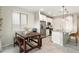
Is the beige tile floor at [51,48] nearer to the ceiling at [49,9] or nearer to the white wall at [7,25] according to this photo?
the white wall at [7,25]

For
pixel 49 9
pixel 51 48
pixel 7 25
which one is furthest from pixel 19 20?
pixel 51 48

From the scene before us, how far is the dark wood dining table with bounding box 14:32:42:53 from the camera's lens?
149cm

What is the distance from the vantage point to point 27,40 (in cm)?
150

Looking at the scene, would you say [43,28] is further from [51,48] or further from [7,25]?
[7,25]

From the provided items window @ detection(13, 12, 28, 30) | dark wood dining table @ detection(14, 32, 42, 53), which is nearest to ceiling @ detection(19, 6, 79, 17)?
window @ detection(13, 12, 28, 30)

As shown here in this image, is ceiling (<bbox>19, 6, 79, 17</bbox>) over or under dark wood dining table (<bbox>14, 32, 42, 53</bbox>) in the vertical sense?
over

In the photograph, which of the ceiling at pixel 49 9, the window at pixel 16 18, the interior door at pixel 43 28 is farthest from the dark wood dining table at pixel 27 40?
the ceiling at pixel 49 9

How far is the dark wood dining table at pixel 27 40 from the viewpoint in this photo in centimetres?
149

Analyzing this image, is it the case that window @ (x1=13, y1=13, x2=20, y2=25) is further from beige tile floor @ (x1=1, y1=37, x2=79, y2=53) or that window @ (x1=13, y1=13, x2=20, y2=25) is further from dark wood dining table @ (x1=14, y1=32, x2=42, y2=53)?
beige tile floor @ (x1=1, y1=37, x2=79, y2=53)

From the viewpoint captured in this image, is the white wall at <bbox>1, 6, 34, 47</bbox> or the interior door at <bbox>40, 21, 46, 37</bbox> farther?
the interior door at <bbox>40, 21, 46, 37</bbox>

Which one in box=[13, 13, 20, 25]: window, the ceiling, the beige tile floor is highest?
the ceiling

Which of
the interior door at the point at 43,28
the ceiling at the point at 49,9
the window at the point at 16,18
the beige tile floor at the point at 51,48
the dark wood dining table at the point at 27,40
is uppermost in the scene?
the ceiling at the point at 49,9
